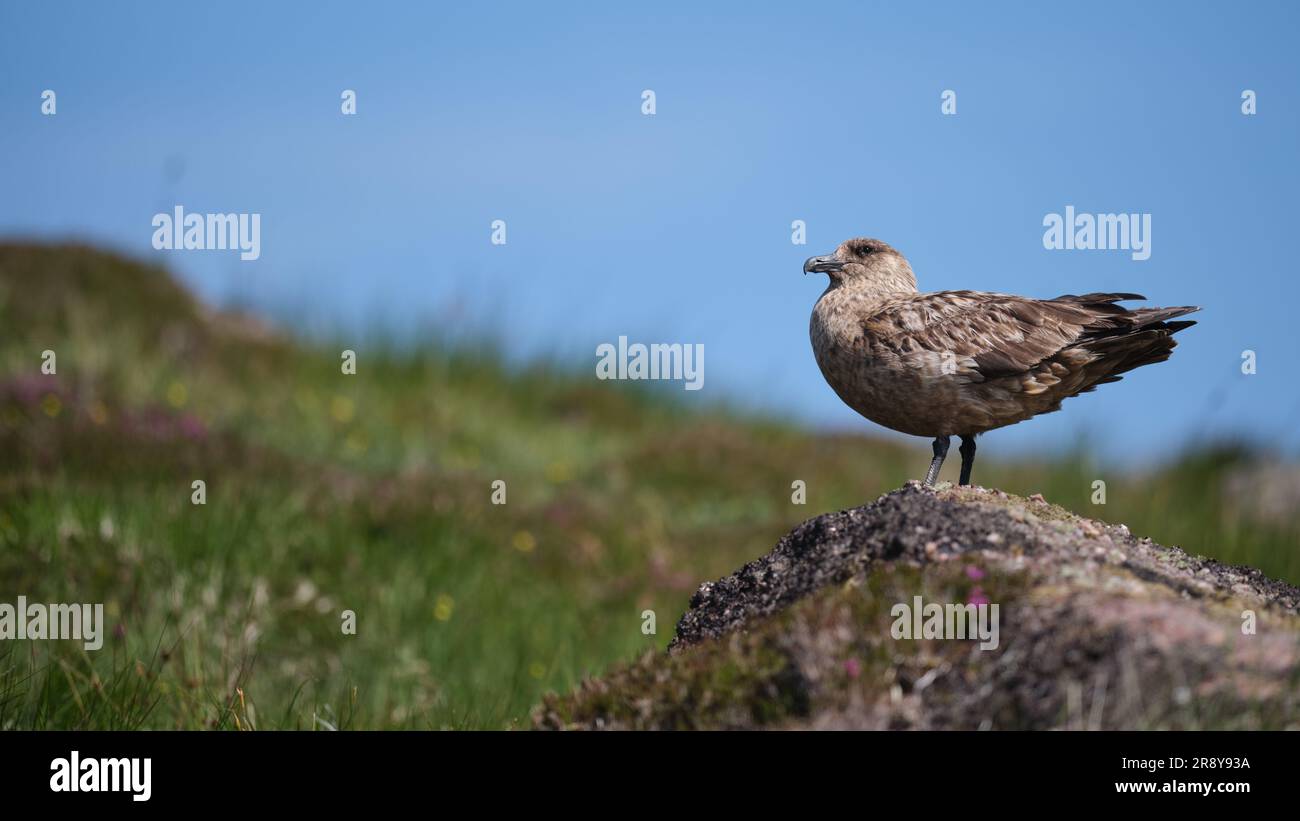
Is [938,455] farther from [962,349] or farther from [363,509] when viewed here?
[363,509]

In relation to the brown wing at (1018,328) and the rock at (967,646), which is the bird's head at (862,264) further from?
the rock at (967,646)

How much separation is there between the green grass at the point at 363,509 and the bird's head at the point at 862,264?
8.35ft

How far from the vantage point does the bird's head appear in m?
7.07

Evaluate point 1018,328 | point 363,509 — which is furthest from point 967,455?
point 363,509

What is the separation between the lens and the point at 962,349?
6398mm

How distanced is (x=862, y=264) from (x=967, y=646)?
330 cm

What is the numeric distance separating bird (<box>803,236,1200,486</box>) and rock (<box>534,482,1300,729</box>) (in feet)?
3.71

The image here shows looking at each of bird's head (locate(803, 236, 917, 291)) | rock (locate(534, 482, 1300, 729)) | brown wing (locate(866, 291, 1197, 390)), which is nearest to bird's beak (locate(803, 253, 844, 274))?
bird's head (locate(803, 236, 917, 291))

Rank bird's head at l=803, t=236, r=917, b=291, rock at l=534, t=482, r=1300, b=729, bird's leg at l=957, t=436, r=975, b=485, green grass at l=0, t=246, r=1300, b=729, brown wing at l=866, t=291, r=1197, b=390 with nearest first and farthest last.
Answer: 1. rock at l=534, t=482, r=1300, b=729
2. brown wing at l=866, t=291, r=1197, b=390
3. bird's leg at l=957, t=436, r=975, b=485
4. bird's head at l=803, t=236, r=917, b=291
5. green grass at l=0, t=246, r=1300, b=729

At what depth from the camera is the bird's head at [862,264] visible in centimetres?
707

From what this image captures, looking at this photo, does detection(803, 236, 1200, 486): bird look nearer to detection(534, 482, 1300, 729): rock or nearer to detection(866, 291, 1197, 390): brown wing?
detection(866, 291, 1197, 390): brown wing
